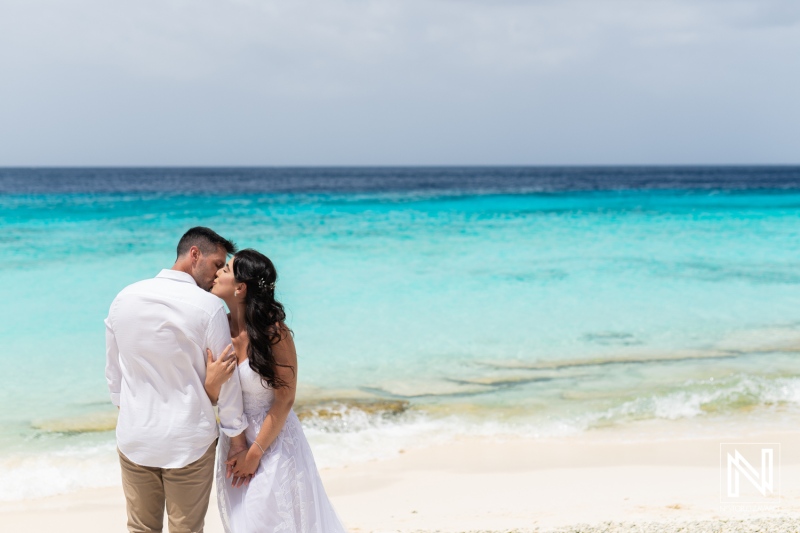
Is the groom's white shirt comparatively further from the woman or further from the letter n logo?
the letter n logo

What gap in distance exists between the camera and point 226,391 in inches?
104

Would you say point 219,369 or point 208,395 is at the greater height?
point 219,369

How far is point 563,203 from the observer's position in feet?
107

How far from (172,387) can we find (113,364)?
35cm

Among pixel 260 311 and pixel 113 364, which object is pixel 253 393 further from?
pixel 113 364

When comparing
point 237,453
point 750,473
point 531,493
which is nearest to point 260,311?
point 237,453

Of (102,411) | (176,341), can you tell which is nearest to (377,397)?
(102,411)

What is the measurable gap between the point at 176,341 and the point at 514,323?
6891mm

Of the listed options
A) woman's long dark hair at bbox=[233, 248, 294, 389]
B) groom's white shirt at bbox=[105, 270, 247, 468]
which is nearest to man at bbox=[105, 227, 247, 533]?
groom's white shirt at bbox=[105, 270, 247, 468]

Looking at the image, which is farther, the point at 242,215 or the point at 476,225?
the point at 242,215

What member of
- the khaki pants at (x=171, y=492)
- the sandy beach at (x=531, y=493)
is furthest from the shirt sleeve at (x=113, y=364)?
the sandy beach at (x=531, y=493)

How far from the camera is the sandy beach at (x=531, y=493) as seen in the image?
Answer: 3818 millimetres

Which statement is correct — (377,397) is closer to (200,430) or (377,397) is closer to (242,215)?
(200,430)

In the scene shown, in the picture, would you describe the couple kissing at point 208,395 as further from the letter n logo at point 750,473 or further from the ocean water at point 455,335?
the letter n logo at point 750,473
